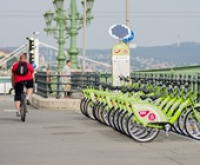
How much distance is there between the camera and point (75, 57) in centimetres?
3397

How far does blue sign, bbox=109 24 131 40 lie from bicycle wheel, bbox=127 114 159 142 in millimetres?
7514

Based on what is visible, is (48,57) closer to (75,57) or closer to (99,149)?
(75,57)

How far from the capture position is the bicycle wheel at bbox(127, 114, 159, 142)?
12281 mm

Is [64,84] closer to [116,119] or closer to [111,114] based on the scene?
[111,114]

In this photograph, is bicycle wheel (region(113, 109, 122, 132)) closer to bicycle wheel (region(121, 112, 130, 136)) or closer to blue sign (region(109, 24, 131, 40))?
bicycle wheel (region(121, 112, 130, 136))

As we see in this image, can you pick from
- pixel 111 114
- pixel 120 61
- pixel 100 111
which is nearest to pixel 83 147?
pixel 111 114

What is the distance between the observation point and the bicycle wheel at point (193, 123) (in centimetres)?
1252

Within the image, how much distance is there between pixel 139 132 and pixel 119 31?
7.84m

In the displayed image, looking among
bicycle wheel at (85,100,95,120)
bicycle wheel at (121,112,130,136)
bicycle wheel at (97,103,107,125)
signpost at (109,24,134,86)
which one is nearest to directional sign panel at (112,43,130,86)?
signpost at (109,24,134,86)

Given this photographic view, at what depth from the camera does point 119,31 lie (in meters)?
19.9

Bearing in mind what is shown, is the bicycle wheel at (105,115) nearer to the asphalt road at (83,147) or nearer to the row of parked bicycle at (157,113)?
the asphalt road at (83,147)

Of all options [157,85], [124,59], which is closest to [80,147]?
[157,85]

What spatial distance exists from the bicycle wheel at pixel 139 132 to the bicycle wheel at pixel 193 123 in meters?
0.63

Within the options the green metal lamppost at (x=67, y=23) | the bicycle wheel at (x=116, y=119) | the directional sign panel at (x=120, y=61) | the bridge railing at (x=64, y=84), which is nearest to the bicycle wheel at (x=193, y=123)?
the bicycle wheel at (x=116, y=119)
